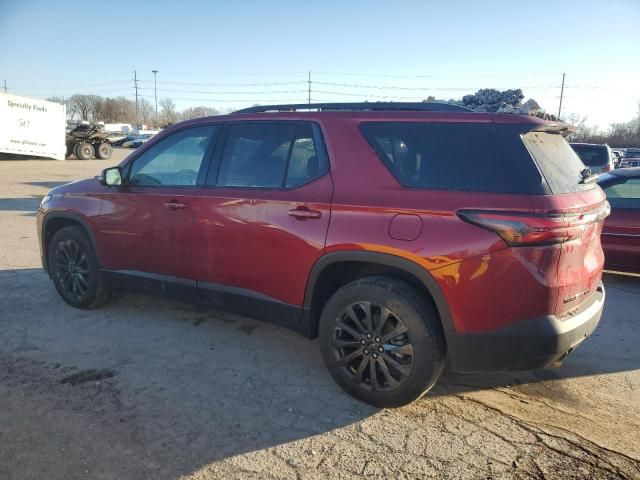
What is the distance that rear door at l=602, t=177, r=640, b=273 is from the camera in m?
5.59

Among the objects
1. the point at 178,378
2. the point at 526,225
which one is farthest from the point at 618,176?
the point at 178,378

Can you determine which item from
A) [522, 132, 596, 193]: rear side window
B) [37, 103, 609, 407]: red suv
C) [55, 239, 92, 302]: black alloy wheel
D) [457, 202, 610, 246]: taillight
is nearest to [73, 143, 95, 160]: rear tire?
[55, 239, 92, 302]: black alloy wheel

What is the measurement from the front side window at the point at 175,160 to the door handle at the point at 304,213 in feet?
3.52

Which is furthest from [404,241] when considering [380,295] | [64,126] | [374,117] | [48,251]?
[64,126]

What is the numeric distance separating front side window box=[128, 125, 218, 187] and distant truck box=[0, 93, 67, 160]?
79.6 feet

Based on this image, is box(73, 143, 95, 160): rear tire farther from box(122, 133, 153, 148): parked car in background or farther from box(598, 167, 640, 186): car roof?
box(598, 167, 640, 186): car roof

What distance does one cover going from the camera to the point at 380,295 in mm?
2918

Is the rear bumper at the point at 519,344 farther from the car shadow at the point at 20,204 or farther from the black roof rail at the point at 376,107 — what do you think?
the car shadow at the point at 20,204

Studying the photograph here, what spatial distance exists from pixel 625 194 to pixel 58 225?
645 centimetres

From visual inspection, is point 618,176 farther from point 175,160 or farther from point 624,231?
point 175,160

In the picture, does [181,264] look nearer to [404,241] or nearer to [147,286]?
[147,286]

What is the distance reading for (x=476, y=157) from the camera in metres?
2.76

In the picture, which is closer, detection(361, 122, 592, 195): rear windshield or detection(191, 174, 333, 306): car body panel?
detection(361, 122, 592, 195): rear windshield

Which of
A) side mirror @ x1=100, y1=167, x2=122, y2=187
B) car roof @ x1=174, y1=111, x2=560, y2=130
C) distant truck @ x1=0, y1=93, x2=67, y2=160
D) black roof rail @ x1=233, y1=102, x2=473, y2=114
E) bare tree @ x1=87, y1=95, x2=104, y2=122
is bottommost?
side mirror @ x1=100, y1=167, x2=122, y2=187
